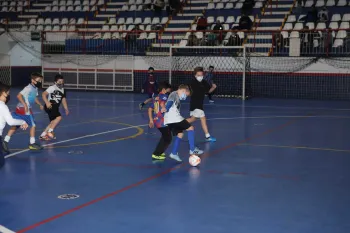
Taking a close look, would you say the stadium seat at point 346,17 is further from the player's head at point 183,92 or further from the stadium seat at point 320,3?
the player's head at point 183,92

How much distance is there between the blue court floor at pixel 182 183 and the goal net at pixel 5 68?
1895cm

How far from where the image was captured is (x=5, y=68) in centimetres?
3350

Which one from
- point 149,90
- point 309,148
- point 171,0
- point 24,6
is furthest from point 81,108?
point 24,6

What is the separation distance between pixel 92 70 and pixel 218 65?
775 centimetres

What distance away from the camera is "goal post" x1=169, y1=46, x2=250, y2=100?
27516 mm

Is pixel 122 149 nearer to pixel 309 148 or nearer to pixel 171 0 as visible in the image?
pixel 309 148

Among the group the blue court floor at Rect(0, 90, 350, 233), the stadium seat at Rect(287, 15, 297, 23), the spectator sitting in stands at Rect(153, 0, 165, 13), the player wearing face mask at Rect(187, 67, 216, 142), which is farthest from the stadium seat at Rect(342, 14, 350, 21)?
the player wearing face mask at Rect(187, 67, 216, 142)

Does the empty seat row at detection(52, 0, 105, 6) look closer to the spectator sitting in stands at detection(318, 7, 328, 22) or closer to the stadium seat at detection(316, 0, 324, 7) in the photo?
the stadium seat at detection(316, 0, 324, 7)

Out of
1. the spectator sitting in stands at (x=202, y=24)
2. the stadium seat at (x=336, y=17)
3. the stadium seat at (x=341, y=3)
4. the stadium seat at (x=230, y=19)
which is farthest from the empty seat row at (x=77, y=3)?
the stadium seat at (x=336, y=17)

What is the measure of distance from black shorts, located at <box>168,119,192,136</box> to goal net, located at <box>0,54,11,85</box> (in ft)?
82.4

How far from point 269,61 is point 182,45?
489 cm

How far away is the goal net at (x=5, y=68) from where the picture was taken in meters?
33.3

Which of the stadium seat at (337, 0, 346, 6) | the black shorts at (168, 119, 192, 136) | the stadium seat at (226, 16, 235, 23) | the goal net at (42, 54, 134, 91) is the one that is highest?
the stadium seat at (337, 0, 346, 6)

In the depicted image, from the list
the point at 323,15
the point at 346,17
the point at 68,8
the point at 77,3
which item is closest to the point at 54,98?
the point at 323,15
